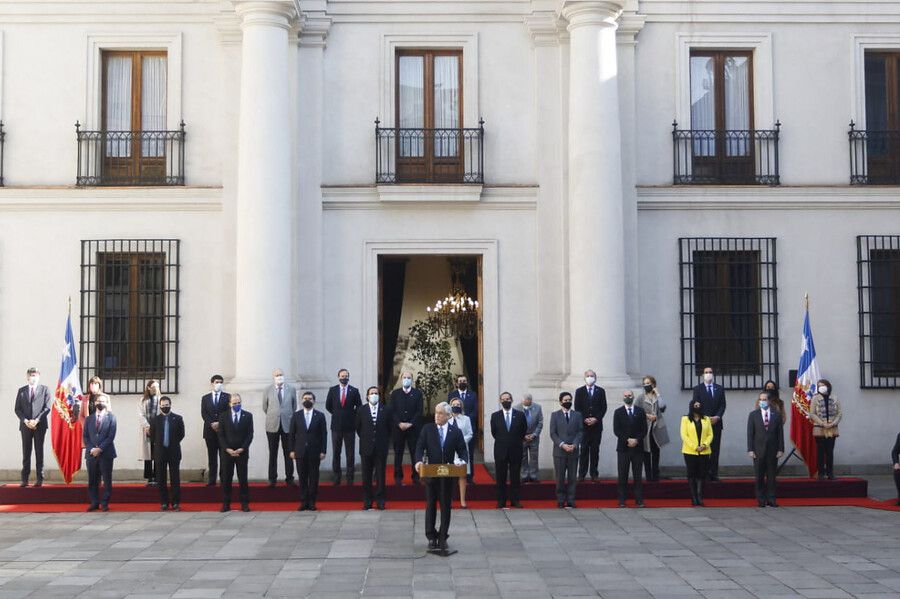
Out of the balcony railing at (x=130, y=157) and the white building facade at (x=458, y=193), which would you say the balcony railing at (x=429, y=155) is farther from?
the balcony railing at (x=130, y=157)

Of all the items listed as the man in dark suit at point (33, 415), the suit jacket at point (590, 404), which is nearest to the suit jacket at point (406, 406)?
the suit jacket at point (590, 404)

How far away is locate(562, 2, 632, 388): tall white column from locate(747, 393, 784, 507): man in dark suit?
257cm

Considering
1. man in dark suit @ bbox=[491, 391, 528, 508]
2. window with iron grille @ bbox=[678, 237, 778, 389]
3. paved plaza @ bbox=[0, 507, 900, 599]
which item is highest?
window with iron grille @ bbox=[678, 237, 778, 389]

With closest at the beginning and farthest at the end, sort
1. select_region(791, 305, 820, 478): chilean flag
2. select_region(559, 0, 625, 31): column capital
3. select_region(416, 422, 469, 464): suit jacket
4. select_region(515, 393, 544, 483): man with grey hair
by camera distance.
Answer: select_region(416, 422, 469, 464): suit jacket
select_region(515, 393, 544, 483): man with grey hair
select_region(791, 305, 820, 478): chilean flag
select_region(559, 0, 625, 31): column capital

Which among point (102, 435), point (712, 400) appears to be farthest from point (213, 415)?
point (712, 400)

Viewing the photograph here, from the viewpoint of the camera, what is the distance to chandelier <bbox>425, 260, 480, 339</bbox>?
23.2m

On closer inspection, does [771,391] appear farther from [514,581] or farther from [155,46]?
[155,46]

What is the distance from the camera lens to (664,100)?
64.4ft

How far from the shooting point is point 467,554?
1234cm

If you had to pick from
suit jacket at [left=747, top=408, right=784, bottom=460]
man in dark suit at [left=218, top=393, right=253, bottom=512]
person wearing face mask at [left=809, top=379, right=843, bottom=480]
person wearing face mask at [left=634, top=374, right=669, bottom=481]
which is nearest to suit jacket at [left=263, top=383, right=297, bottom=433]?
man in dark suit at [left=218, top=393, right=253, bottom=512]

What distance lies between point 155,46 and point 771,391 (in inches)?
487

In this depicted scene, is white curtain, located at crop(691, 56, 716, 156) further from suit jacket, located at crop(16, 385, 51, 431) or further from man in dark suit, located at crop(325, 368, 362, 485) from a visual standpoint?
suit jacket, located at crop(16, 385, 51, 431)

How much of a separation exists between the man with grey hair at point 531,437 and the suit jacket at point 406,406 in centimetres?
164

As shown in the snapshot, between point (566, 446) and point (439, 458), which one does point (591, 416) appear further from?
point (439, 458)
